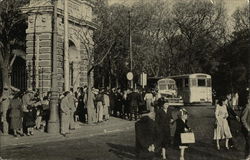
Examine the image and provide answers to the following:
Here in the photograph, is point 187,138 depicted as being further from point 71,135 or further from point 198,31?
point 198,31

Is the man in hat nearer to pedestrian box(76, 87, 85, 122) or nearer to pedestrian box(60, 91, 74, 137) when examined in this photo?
pedestrian box(60, 91, 74, 137)

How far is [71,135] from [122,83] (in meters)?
34.7

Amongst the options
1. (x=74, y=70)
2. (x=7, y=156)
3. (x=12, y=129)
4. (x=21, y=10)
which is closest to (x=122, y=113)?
(x=74, y=70)

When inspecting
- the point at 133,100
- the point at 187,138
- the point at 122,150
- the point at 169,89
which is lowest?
the point at 122,150

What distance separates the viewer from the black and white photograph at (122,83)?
12180 mm

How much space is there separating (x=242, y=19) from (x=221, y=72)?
7.84m

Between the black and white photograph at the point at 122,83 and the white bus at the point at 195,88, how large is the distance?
82mm

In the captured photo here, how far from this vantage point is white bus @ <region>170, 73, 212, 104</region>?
36469mm

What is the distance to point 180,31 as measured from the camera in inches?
2111

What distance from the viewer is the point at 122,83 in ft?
170

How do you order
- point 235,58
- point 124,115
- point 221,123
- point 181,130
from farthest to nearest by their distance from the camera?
1. point 235,58
2. point 124,115
3. point 221,123
4. point 181,130

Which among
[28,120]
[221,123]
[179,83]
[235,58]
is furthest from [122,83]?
[221,123]

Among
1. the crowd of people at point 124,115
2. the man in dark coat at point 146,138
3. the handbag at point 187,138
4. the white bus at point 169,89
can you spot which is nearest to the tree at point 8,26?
the crowd of people at point 124,115

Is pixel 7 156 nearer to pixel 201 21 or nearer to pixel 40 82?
pixel 40 82
